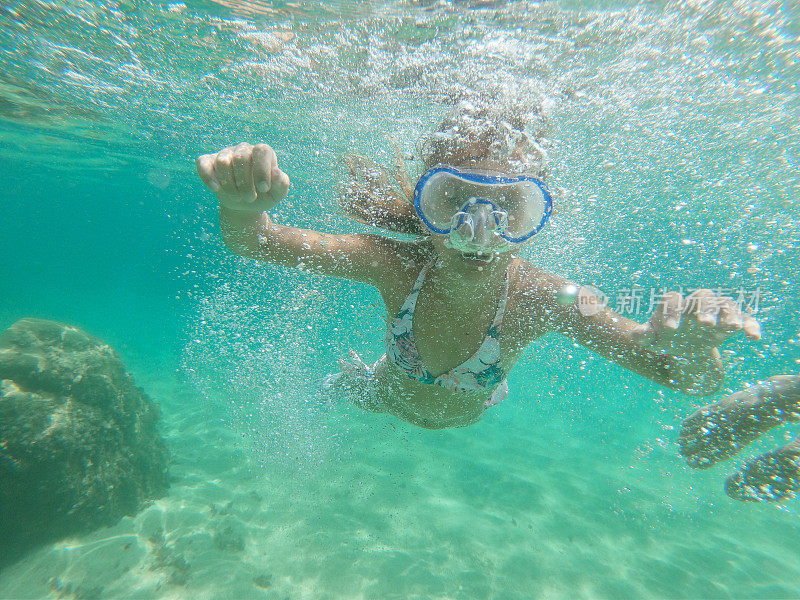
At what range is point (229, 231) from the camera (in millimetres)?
2348

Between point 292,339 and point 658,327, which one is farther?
point 292,339

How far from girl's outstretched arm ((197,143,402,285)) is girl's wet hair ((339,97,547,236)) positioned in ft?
0.72

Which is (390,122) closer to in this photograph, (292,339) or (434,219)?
(434,219)

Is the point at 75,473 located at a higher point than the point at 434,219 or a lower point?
lower

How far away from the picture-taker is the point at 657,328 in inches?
84.4

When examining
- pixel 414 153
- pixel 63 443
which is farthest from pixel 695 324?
pixel 63 443

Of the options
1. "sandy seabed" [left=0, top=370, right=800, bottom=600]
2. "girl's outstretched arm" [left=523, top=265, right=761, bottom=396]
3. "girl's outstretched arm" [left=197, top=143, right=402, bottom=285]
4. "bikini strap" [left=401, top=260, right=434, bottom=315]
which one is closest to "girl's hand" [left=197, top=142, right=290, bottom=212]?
"girl's outstretched arm" [left=197, top=143, right=402, bottom=285]

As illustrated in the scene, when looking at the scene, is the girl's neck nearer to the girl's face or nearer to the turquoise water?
the girl's face

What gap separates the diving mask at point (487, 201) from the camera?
7.72 feet

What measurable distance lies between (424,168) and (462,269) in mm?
1049

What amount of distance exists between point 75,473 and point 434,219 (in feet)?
23.9

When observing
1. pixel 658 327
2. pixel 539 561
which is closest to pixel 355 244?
pixel 658 327

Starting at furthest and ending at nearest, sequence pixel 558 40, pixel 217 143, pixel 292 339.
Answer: pixel 292 339, pixel 217 143, pixel 558 40

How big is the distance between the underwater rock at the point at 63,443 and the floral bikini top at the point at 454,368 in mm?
6268
